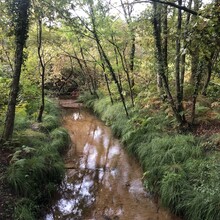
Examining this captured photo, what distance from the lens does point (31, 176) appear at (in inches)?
268

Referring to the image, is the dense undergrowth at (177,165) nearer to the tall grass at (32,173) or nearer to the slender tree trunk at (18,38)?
the tall grass at (32,173)

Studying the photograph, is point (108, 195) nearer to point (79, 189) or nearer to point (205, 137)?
point (79, 189)

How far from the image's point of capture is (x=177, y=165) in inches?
275

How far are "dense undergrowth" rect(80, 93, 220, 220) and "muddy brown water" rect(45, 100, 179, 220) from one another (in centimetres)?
38

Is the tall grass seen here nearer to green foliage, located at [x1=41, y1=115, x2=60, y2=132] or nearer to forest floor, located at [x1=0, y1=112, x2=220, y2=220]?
forest floor, located at [x1=0, y1=112, x2=220, y2=220]

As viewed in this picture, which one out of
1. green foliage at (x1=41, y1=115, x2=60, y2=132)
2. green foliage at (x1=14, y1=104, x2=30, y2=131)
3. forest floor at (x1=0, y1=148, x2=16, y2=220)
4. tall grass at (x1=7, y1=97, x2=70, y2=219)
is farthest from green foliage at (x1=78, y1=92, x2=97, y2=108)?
forest floor at (x1=0, y1=148, x2=16, y2=220)

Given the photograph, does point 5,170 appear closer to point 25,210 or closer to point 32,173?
point 32,173

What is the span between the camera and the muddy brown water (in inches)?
254

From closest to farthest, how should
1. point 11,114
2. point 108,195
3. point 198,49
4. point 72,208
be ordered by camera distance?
point 198,49 < point 72,208 < point 108,195 < point 11,114

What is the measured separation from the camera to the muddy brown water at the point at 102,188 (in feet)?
21.2

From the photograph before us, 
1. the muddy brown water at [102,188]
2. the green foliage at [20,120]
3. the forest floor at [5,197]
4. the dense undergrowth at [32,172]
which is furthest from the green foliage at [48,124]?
the forest floor at [5,197]

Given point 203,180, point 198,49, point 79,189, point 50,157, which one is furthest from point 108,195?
point 198,49

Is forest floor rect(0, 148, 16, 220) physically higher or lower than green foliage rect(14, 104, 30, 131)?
lower

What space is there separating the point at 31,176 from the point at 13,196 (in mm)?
816
